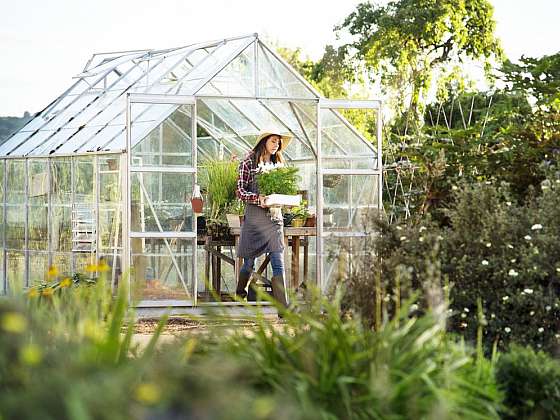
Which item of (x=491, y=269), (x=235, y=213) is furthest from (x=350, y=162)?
(x=491, y=269)

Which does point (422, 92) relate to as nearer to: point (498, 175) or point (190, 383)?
point (498, 175)

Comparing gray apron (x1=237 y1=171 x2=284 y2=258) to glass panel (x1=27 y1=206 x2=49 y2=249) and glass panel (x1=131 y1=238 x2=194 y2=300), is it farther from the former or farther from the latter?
glass panel (x1=27 y1=206 x2=49 y2=249)

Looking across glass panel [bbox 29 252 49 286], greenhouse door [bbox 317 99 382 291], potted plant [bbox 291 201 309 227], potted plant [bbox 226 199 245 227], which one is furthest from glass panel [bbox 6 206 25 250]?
greenhouse door [bbox 317 99 382 291]

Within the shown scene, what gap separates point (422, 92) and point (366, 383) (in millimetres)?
20539

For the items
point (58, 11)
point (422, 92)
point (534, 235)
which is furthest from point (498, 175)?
point (422, 92)

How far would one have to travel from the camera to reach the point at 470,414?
154 inches

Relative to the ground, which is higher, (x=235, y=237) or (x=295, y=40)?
(x=295, y=40)

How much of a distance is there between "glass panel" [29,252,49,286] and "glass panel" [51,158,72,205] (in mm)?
754

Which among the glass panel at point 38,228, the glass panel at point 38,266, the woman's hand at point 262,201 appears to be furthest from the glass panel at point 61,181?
the woman's hand at point 262,201

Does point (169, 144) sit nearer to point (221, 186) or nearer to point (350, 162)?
point (221, 186)

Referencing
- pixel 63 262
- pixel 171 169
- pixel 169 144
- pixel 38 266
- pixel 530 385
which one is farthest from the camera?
pixel 38 266

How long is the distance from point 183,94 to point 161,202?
1229mm

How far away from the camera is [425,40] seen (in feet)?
80.8

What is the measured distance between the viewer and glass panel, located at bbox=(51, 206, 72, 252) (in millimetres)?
12414
